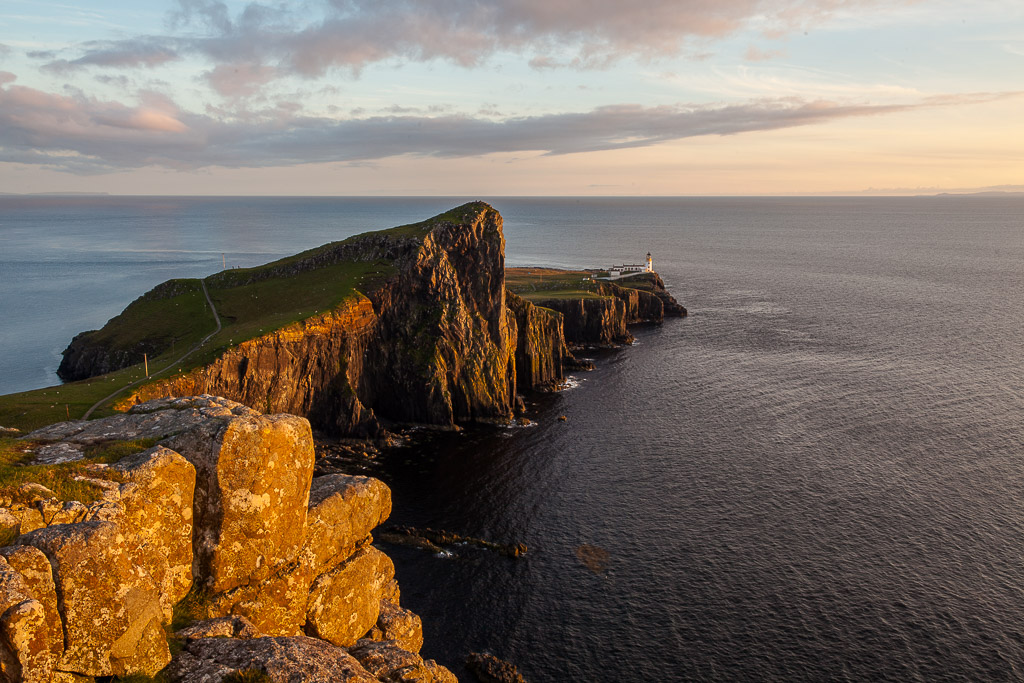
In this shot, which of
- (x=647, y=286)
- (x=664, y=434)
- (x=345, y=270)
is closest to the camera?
(x=664, y=434)

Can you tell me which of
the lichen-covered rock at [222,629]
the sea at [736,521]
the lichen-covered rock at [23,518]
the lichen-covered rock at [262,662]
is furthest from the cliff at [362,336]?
the lichen-covered rock at [262,662]

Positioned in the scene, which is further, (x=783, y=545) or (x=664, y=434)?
(x=664, y=434)

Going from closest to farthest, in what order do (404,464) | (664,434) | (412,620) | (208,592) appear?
(208,592)
(412,620)
(404,464)
(664,434)

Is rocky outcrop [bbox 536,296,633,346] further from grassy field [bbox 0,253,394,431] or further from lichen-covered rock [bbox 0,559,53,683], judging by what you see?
lichen-covered rock [bbox 0,559,53,683]

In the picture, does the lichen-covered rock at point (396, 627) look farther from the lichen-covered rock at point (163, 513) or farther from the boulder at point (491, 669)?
the boulder at point (491, 669)

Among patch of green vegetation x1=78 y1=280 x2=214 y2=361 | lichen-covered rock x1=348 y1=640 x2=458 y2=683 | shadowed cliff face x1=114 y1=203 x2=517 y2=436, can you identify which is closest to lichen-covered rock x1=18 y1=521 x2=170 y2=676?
lichen-covered rock x1=348 y1=640 x2=458 y2=683

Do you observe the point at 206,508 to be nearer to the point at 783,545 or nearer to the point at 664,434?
the point at 783,545

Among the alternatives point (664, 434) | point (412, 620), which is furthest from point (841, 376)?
point (412, 620)
